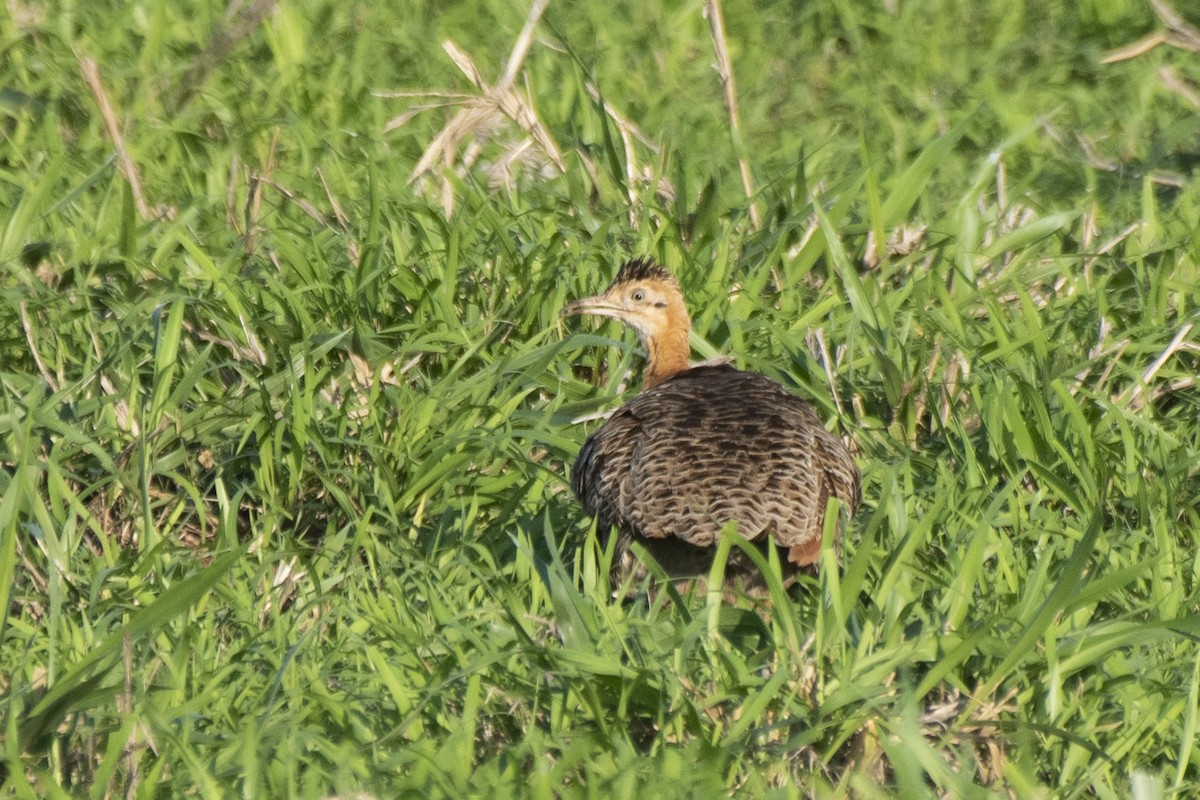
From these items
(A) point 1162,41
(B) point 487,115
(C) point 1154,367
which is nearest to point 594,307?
(B) point 487,115

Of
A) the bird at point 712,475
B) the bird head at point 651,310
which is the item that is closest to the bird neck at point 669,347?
the bird head at point 651,310

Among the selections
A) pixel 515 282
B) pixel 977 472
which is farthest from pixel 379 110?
pixel 977 472

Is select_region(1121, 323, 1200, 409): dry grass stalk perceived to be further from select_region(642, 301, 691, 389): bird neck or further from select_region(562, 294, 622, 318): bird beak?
select_region(562, 294, 622, 318): bird beak

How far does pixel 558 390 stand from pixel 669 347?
1.28 ft

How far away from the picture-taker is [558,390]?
5676mm

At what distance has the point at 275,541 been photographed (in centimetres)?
515

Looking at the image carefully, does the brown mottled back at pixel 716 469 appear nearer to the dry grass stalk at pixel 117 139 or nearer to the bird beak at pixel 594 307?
the bird beak at pixel 594 307

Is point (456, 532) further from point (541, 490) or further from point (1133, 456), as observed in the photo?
point (1133, 456)

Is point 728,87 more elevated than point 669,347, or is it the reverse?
point 728,87

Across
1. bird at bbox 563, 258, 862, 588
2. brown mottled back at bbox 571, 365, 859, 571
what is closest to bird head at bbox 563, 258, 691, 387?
bird at bbox 563, 258, 862, 588

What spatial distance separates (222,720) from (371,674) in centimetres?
36

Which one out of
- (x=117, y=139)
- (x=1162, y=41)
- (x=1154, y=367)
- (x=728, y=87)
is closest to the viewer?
(x=1154, y=367)

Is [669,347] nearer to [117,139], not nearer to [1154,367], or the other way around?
[1154,367]

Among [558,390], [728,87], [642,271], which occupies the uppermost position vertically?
[728,87]
